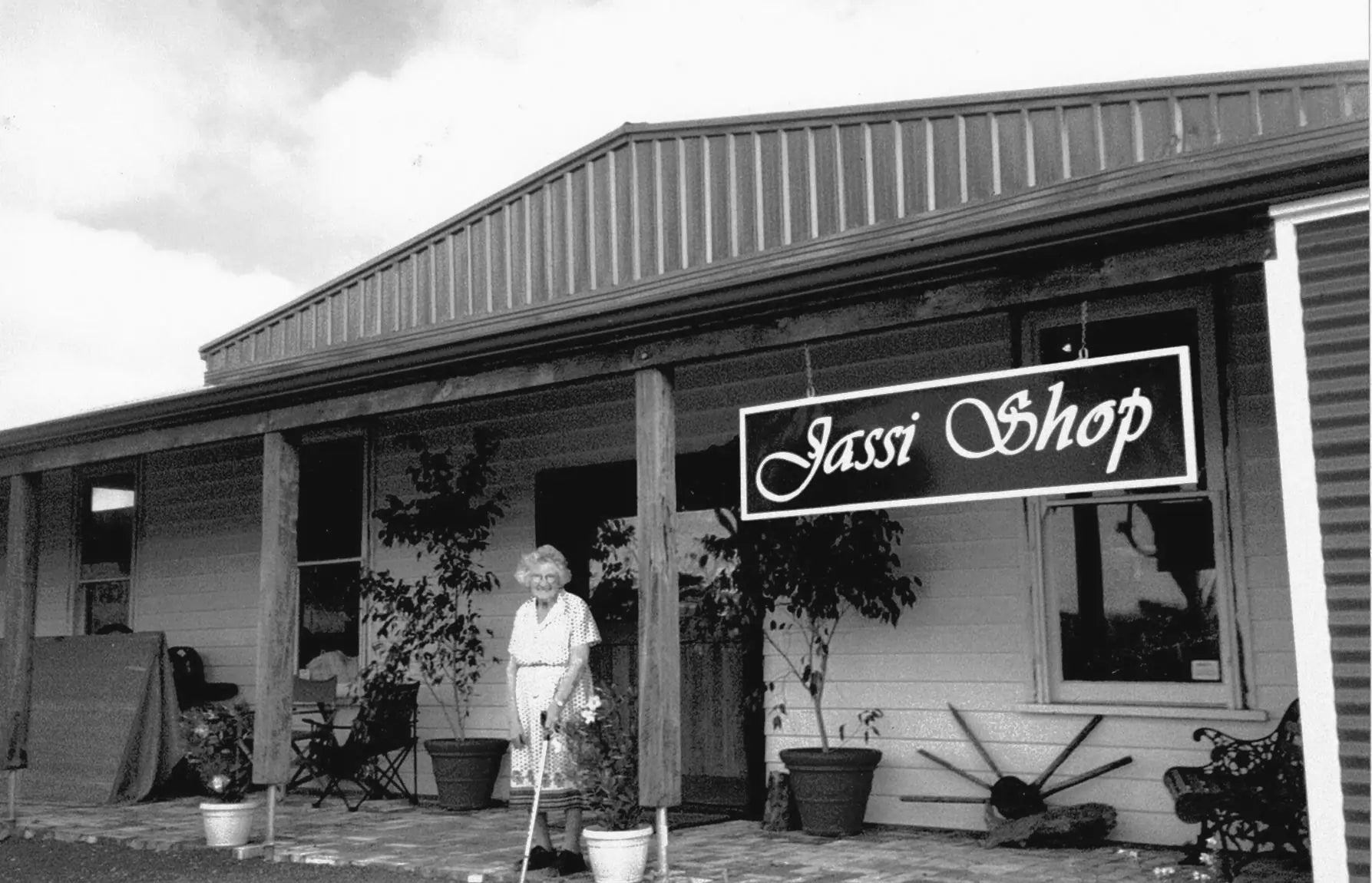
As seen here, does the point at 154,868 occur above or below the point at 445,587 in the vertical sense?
below

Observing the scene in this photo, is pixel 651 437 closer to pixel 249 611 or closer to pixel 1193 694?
pixel 1193 694

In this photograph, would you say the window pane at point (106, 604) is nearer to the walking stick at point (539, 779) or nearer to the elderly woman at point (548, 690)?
the elderly woman at point (548, 690)

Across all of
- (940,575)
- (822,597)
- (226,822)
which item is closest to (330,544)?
(226,822)

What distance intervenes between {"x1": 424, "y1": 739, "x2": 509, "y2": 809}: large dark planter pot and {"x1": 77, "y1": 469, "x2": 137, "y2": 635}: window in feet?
14.6

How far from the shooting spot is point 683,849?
6.64 metres

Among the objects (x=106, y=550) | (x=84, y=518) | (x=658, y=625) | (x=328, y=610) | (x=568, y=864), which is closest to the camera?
(x=658, y=625)

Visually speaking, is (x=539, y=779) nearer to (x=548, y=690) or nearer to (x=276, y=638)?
(x=548, y=690)

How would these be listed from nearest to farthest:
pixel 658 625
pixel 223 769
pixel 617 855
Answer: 1. pixel 617 855
2. pixel 658 625
3. pixel 223 769

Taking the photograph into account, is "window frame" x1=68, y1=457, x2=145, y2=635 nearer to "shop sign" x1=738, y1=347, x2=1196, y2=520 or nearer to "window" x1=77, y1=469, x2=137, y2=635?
"window" x1=77, y1=469, x2=137, y2=635

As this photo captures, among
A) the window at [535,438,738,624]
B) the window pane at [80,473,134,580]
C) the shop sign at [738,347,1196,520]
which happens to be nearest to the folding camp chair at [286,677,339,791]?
the window at [535,438,738,624]

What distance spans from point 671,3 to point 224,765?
21.0 ft

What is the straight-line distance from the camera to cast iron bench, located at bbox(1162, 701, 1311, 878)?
17.1ft

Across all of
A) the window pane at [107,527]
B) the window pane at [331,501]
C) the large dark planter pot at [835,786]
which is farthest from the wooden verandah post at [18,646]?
the large dark planter pot at [835,786]

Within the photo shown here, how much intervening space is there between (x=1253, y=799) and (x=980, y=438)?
66.9 inches
